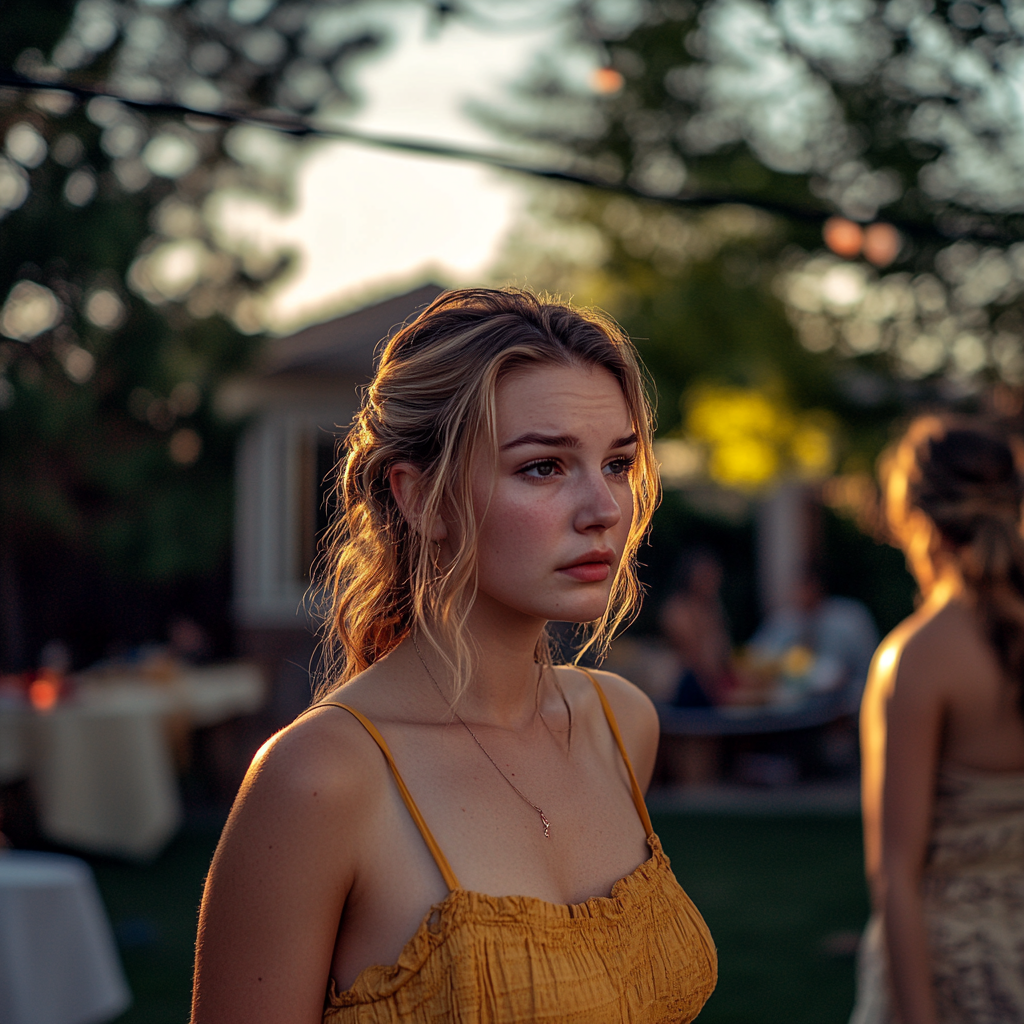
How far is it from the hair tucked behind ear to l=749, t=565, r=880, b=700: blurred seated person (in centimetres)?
850

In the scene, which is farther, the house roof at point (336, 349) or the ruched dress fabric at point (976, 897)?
the house roof at point (336, 349)

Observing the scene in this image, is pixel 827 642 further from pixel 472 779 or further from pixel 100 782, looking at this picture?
pixel 472 779

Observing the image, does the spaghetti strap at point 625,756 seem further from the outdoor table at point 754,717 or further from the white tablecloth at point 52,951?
the outdoor table at point 754,717

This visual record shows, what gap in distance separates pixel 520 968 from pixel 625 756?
1.74ft

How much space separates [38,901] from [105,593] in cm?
1174

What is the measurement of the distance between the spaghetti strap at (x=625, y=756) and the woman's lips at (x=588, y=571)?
1.47 ft

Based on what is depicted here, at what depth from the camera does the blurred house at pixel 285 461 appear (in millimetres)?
14836

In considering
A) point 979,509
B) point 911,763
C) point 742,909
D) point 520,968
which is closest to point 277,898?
point 520,968

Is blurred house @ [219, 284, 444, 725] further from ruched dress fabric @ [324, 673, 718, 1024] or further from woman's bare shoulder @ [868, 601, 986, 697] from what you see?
ruched dress fabric @ [324, 673, 718, 1024]

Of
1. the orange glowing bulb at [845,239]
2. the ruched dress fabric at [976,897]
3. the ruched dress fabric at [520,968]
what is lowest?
the ruched dress fabric at [976,897]

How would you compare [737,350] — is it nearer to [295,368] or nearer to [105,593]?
[295,368]

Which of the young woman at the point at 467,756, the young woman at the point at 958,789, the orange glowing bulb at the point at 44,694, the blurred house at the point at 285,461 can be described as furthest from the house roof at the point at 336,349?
the young woman at the point at 467,756

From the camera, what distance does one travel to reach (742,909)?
22.1ft

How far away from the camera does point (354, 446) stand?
186 centimetres
